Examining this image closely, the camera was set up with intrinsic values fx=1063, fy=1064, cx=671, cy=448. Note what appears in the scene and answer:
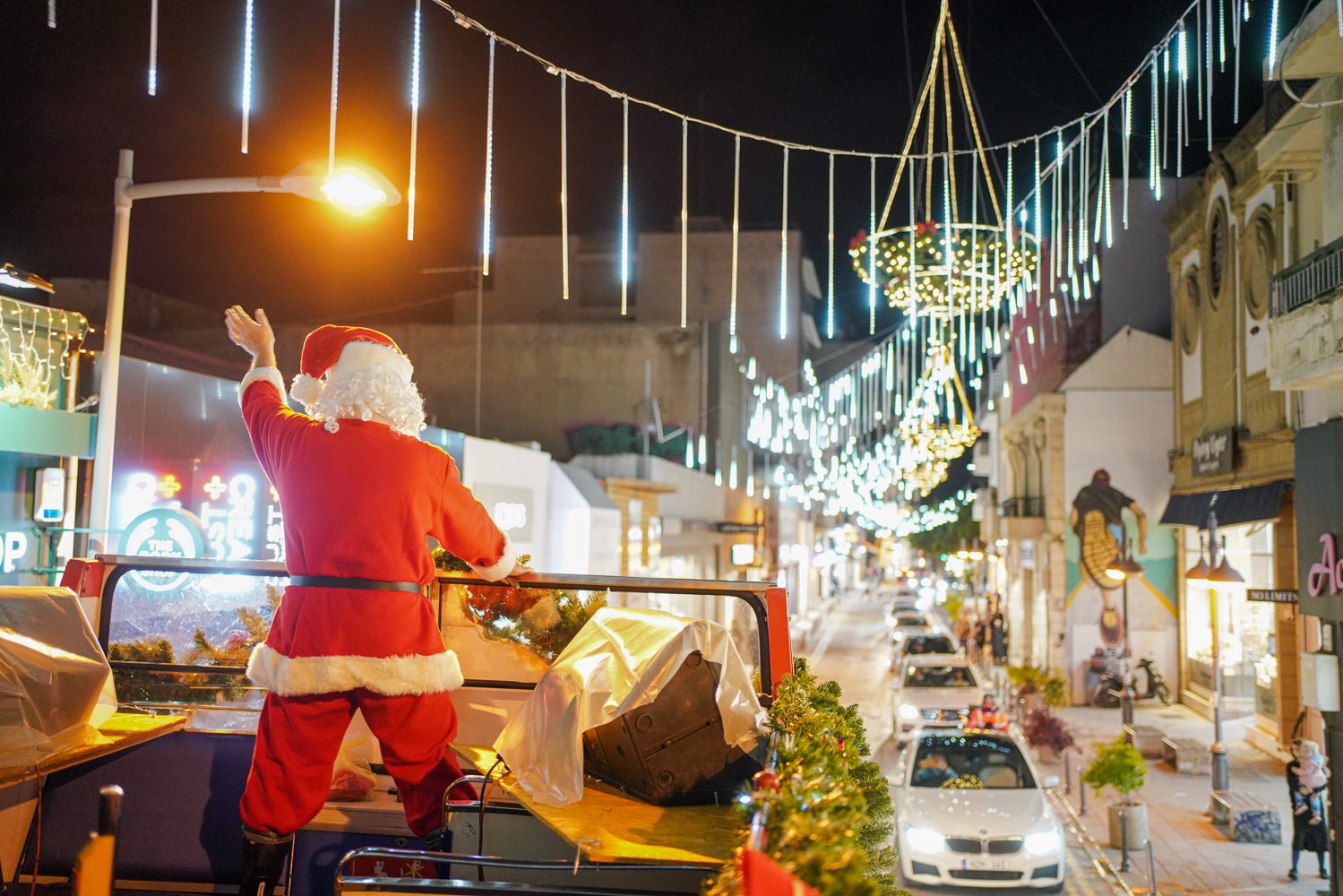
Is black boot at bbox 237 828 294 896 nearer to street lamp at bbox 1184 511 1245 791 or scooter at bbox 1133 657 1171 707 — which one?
street lamp at bbox 1184 511 1245 791

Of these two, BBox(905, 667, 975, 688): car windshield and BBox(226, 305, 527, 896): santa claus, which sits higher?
BBox(226, 305, 527, 896): santa claus

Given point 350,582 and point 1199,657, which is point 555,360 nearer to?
point 1199,657

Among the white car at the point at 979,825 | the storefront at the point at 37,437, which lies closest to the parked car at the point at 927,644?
the white car at the point at 979,825

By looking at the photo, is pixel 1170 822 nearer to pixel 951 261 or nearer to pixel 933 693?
pixel 933 693

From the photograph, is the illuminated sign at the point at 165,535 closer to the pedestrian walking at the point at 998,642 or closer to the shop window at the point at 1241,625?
the shop window at the point at 1241,625

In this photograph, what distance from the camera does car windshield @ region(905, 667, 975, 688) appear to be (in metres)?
18.8

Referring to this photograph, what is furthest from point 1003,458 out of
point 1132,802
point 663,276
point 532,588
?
point 532,588

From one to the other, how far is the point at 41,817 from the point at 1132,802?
1108 cm

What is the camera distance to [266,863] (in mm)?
3783

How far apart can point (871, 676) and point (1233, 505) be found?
1198cm

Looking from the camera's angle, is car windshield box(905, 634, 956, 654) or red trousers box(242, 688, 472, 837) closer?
red trousers box(242, 688, 472, 837)

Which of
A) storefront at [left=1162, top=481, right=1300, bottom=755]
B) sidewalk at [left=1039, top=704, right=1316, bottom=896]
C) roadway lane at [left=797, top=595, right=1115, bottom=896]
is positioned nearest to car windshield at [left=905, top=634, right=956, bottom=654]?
roadway lane at [left=797, top=595, right=1115, bottom=896]

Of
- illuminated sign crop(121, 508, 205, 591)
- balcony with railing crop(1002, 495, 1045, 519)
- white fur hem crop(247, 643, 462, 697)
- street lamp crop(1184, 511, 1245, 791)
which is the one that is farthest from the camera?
balcony with railing crop(1002, 495, 1045, 519)

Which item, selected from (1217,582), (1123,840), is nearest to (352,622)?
(1123,840)
